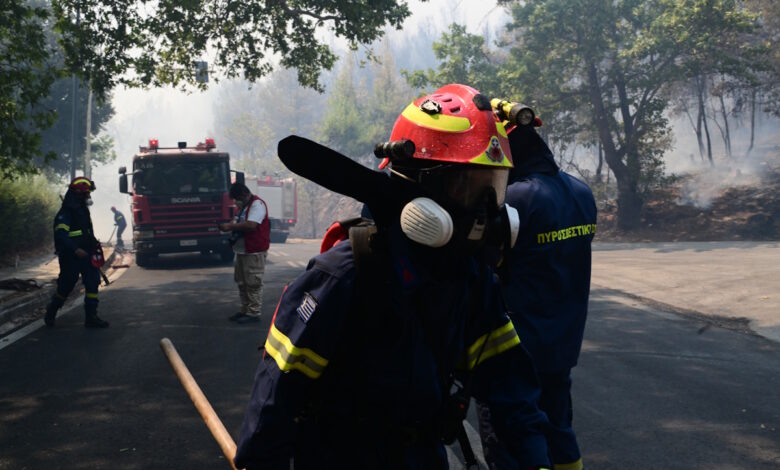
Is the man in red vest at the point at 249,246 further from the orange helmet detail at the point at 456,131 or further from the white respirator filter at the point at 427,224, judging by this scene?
the white respirator filter at the point at 427,224

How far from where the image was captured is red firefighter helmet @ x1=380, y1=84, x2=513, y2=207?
74.0 inches

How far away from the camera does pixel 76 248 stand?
29.4 ft

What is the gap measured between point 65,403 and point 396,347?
495cm

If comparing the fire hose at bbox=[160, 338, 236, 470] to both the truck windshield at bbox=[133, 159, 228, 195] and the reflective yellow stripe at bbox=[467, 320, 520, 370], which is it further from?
the truck windshield at bbox=[133, 159, 228, 195]

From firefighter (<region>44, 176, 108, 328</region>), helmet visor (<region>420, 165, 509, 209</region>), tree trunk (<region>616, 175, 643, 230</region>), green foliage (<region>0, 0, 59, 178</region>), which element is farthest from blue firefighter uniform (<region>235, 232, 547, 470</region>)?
tree trunk (<region>616, 175, 643, 230</region>)

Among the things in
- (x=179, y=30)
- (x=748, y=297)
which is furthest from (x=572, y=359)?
(x=179, y=30)

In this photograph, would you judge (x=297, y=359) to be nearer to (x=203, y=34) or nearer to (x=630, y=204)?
(x=203, y=34)

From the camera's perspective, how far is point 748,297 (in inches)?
428

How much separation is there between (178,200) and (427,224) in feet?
55.7

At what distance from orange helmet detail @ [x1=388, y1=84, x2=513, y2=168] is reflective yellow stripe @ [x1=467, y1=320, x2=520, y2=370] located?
495 millimetres

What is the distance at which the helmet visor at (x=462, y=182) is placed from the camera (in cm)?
188

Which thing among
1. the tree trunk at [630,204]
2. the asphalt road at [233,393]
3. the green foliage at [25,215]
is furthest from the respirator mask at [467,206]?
the tree trunk at [630,204]

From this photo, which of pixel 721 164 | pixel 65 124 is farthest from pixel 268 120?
A: pixel 721 164

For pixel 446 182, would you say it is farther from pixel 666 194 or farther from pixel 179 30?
pixel 666 194
